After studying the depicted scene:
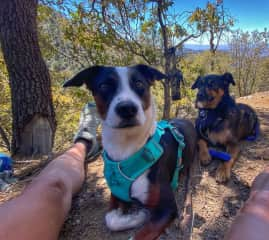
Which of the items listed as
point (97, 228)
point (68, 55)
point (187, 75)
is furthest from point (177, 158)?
point (187, 75)

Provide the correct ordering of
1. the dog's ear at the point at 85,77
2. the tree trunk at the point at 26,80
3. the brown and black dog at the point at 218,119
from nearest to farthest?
the dog's ear at the point at 85,77, the brown and black dog at the point at 218,119, the tree trunk at the point at 26,80

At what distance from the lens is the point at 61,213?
1896 mm

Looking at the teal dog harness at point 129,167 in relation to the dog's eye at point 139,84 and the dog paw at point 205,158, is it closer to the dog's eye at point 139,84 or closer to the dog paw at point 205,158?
the dog's eye at point 139,84

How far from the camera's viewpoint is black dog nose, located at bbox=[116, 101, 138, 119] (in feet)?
5.72

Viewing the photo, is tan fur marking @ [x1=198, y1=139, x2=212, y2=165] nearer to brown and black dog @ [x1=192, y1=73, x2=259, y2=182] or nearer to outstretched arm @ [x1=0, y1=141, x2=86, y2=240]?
brown and black dog @ [x1=192, y1=73, x2=259, y2=182]

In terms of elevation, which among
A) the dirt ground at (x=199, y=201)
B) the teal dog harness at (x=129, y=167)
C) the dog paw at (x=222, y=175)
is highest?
the teal dog harness at (x=129, y=167)

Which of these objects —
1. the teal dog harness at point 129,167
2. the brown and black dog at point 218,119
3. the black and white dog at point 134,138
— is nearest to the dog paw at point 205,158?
the brown and black dog at point 218,119

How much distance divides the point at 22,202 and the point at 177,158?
1.29 metres

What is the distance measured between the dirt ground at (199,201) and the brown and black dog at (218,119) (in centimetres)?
22

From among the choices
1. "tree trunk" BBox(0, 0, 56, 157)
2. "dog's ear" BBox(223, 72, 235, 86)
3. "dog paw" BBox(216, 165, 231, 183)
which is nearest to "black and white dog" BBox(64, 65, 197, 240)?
"dog paw" BBox(216, 165, 231, 183)

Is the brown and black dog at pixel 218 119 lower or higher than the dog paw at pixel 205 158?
higher

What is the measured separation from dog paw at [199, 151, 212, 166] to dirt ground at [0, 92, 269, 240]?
7 centimetres

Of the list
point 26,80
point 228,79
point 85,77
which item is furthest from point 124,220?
point 26,80

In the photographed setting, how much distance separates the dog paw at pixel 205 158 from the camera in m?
2.95
